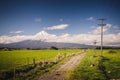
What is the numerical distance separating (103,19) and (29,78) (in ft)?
135

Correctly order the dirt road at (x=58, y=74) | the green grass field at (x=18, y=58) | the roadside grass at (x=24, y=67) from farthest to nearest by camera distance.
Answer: the green grass field at (x=18, y=58), the roadside grass at (x=24, y=67), the dirt road at (x=58, y=74)

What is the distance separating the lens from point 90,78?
71.1 ft

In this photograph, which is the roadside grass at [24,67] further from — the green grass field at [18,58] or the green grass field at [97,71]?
the green grass field at [97,71]

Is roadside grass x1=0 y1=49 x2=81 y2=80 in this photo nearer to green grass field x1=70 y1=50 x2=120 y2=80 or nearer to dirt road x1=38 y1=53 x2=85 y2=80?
dirt road x1=38 y1=53 x2=85 y2=80

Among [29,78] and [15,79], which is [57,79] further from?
[15,79]

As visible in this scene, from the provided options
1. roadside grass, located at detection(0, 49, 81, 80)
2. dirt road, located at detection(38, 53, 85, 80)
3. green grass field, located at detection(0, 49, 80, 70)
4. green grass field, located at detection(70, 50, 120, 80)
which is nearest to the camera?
dirt road, located at detection(38, 53, 85, 80)

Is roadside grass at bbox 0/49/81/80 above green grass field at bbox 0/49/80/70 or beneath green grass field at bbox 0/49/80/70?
above

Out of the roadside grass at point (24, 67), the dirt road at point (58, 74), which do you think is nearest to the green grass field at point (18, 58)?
the roadside grass at point (24, 67)

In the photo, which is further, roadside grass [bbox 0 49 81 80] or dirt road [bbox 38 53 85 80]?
roadside grass [bbox 0 49 81 80]

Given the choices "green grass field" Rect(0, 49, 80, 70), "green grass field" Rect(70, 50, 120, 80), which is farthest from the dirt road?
"green grass field" Rect(0, 49, 80, 70)

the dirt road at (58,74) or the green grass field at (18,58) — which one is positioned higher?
the dirt road at (58,74)

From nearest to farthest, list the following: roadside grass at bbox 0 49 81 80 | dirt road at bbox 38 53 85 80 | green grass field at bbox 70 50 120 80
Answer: dirt road at bbox 38 53 85 80, green grass field at bbox 70 50 120 80, roadside grass at bbox 0 49 81 80

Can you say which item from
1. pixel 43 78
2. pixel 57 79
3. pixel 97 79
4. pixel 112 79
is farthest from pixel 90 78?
pixel 43 78

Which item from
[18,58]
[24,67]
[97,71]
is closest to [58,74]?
[97,71]
